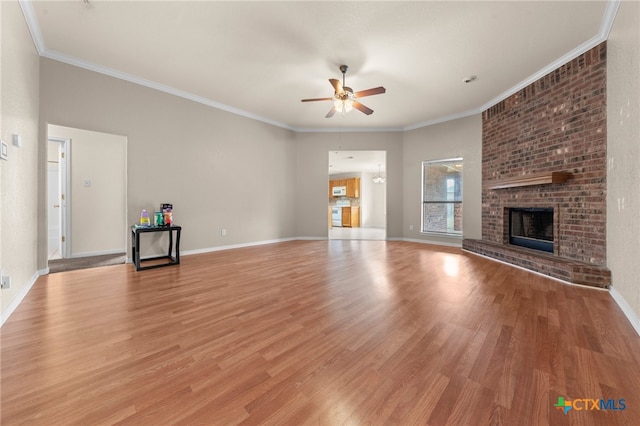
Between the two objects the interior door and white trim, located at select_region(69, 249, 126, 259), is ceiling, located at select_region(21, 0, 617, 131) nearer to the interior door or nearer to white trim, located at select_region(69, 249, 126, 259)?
the interior door

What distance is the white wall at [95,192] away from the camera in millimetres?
4574

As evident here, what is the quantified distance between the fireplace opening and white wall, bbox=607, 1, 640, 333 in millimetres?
962

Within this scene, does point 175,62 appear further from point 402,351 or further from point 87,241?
point 402,351

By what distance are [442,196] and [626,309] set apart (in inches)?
166

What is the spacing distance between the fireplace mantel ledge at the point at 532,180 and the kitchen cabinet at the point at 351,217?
22.2ft

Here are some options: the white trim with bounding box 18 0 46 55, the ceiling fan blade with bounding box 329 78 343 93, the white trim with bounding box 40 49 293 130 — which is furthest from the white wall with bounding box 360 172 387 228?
the white trim with bounding box 18 0 46 55

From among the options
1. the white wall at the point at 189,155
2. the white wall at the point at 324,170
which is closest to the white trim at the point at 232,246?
the white wall at the point at 189,155

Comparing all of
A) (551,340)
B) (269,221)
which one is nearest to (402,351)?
(551,340)

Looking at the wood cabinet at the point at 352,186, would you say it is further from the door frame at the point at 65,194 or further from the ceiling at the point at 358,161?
the door frame at the point at 65,194

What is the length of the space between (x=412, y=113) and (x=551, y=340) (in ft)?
16.1

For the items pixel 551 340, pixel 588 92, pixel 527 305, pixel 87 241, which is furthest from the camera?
pixel 87 241

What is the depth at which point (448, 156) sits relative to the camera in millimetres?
5770

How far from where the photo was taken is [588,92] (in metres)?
3.11

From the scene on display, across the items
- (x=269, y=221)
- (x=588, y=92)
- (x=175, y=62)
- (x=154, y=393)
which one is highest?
(x=175, y=62)
